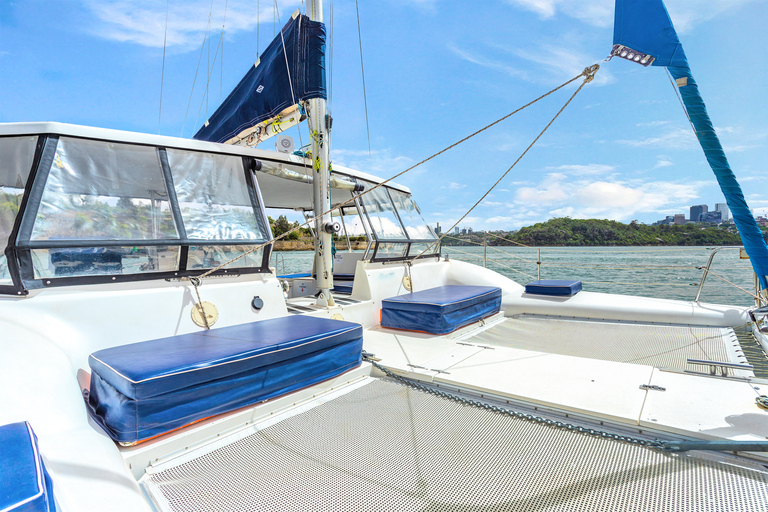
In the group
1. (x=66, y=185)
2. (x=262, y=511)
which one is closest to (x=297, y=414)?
(x=262, y=511)

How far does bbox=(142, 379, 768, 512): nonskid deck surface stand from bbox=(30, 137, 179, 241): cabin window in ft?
5.93

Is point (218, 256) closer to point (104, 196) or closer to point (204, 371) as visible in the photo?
point (104, 196)

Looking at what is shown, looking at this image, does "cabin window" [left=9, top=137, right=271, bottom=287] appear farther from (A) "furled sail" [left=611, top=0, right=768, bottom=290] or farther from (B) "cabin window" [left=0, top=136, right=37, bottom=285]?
(A) "furled sail" [left=611, top=0, right=768, bottom=290]

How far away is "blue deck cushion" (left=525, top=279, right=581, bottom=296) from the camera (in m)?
5.68

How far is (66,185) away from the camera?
2750 mm

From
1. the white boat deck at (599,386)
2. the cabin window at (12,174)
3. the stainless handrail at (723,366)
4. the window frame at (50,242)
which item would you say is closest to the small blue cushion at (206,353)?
the window frame at (50,242)

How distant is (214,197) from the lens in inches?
140

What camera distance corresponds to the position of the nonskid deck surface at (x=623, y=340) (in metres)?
3.43

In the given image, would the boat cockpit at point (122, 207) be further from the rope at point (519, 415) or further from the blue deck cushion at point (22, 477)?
the blue deck cushion at point (22, 477)

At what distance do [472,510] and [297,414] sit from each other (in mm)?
1271

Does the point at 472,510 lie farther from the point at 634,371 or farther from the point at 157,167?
the point at 157,167

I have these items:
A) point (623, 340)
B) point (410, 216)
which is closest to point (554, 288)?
point (623, 340)

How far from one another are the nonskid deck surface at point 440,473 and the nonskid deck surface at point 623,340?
Result: 1.77m

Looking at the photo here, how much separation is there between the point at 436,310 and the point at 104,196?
10.3ft
